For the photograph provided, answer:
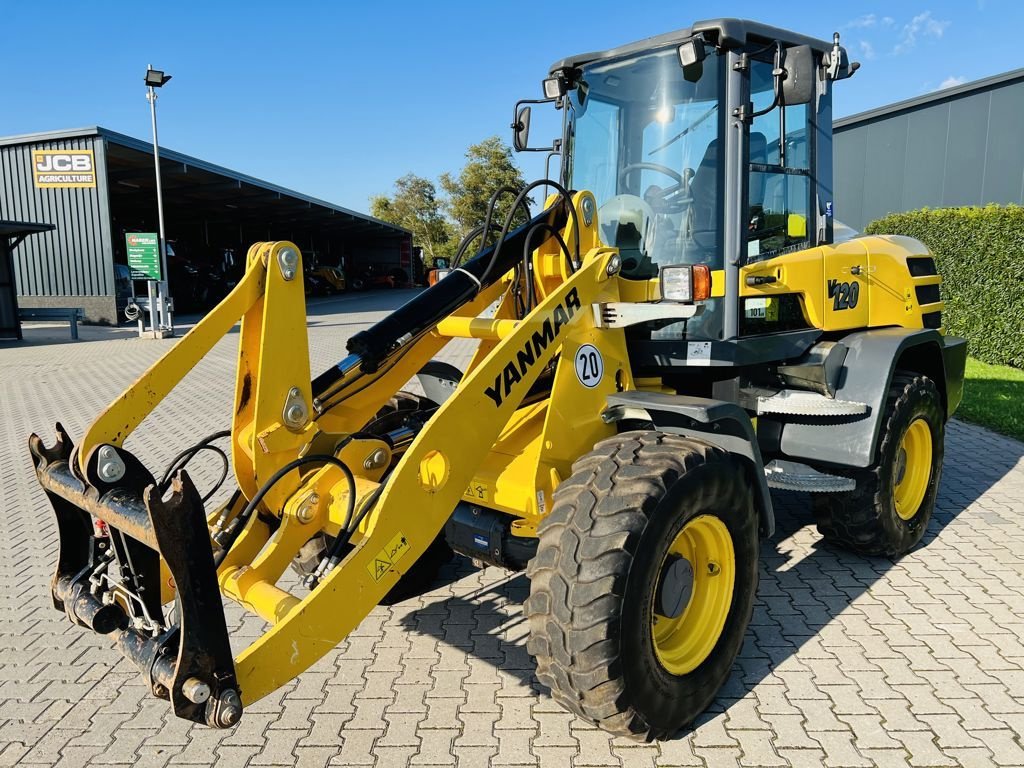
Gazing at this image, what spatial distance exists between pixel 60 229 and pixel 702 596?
2179 cm

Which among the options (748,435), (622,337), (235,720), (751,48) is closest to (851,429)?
(748,435)

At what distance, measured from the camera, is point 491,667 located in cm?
350

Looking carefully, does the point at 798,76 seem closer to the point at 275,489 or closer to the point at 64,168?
Answer: the point at 275,489

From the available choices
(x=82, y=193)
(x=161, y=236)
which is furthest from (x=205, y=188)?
(x=161, y=236)

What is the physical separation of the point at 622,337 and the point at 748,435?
0.68 m

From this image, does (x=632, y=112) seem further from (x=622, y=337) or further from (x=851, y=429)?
(x=851, y=429)

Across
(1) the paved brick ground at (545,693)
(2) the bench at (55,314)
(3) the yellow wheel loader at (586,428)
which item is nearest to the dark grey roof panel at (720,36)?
(3) the yellow wheel loader at (586,428)

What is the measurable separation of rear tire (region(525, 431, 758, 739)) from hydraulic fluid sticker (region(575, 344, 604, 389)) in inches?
12.2

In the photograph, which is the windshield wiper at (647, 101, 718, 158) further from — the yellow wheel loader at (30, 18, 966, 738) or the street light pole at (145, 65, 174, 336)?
the street light pole at (145, 65, 174, 336)

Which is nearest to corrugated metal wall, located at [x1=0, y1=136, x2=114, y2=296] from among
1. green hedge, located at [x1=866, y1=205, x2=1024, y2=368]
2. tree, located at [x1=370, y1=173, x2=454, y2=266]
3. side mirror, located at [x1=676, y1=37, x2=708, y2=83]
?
green hedge, located at [x1=866, y1=205, x2=1024, y2=368]

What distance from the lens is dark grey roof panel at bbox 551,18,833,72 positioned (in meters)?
3.51

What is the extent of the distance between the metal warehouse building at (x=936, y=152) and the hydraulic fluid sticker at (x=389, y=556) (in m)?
16.9

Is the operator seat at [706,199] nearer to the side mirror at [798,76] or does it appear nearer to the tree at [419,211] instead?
the side mirror at [798,76]

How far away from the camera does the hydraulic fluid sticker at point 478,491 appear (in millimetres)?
3268
